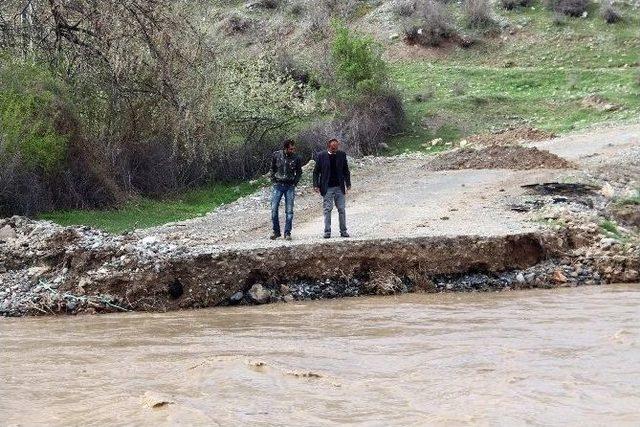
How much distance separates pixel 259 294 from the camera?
1241 cm

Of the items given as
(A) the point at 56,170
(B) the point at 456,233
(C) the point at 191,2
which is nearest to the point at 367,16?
(C) the point at 191,2

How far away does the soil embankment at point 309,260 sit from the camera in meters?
12.3

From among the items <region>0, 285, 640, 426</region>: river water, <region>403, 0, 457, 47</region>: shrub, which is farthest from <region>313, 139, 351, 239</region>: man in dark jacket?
<region>403, 0, 457, 47</region>: shrub

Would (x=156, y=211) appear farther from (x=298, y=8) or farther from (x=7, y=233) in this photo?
(x=298, y=8)

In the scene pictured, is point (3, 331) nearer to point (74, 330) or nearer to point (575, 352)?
point (74, 330)

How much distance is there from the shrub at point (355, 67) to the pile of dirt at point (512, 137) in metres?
4.05

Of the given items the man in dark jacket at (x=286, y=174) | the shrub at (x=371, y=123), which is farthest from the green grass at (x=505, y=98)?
the man in dark jacket at (x=286, y=174)

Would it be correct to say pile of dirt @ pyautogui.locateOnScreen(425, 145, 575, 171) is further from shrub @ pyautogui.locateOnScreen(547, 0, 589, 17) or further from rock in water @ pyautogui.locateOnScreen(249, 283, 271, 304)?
shrub @ pyautogui.locateOnScreen(547, 0, 589, 17)

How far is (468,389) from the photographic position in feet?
Answer: 24.1

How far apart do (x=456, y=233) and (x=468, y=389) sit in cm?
660

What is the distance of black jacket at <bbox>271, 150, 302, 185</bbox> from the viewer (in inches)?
549

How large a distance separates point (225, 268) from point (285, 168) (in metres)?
2.25

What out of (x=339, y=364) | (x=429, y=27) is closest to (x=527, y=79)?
(x=429, y=27)

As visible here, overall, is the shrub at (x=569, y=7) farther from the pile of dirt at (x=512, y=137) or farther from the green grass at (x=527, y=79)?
the pile of dirt at (x=512, y=137)
